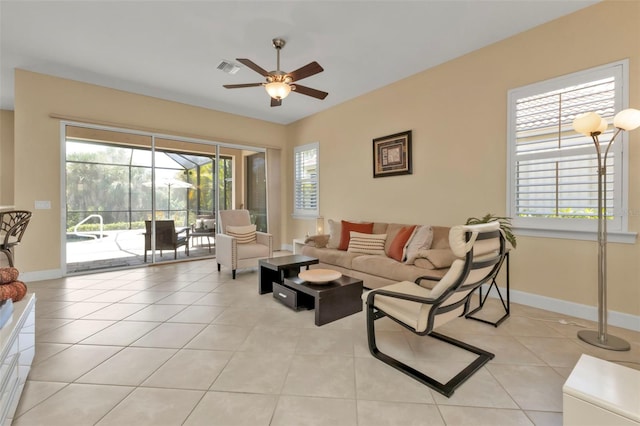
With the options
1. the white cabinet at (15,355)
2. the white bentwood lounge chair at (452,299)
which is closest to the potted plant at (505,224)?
the white bentwood lounge chair at (452,299)

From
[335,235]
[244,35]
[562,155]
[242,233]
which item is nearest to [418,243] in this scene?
[335,235]

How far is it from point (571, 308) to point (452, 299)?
6.41 feet

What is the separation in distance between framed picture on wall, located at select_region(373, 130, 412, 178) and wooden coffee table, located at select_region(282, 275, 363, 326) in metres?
2.18

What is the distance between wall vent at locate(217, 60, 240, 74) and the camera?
12.9 ft

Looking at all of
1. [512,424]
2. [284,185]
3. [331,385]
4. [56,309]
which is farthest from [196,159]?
[512,424]

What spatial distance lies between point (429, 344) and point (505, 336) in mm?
729

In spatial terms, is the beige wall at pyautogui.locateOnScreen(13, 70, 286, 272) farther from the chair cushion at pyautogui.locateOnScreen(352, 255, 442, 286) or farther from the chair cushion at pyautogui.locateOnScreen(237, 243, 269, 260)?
the chair cushion at pyautogui.locateOnScreen(352, 255, 442, 286)

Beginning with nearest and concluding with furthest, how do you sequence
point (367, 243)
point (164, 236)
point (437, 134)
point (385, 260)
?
point (385, 260) → point (437, 134) → point (367, 243) → point (164, 236)

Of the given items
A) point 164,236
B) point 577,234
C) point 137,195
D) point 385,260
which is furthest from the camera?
point 164,236

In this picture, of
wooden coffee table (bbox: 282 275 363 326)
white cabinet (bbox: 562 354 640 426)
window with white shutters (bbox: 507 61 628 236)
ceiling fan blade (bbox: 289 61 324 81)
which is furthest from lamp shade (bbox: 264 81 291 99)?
white cabinet (bbox: 562 354 640 426)

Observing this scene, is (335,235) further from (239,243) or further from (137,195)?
(137,195)

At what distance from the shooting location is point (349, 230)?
4.41 metres

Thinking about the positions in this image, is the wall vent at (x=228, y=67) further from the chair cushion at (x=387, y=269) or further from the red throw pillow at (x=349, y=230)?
the chair cushion at (x=387, y=269)

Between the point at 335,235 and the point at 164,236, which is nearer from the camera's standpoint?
the point at 335,235
